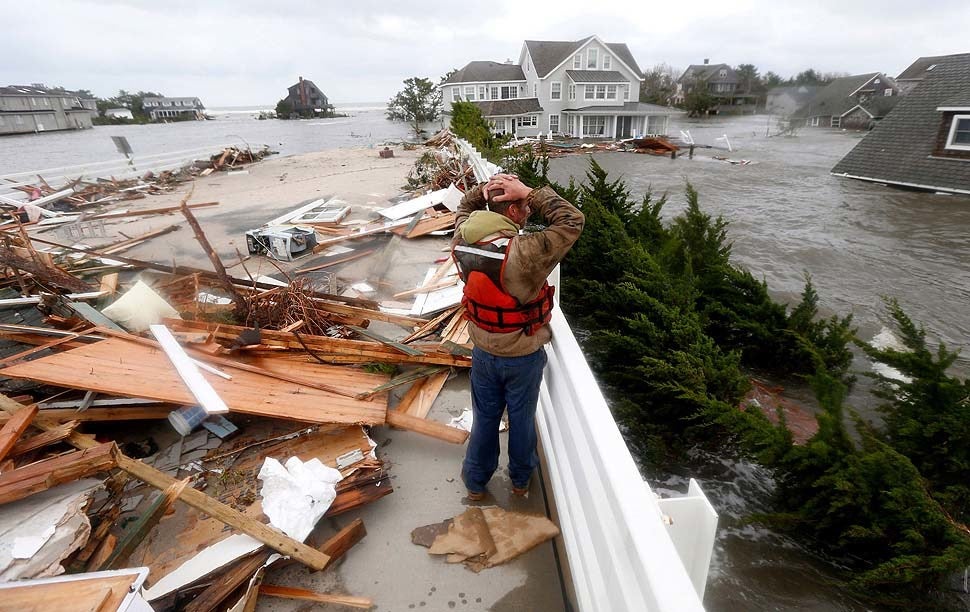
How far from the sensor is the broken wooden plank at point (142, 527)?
228 centimetres

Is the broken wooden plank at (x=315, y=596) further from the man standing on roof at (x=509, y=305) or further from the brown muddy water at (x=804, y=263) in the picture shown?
the brown muddy water at (x=804, y=263)

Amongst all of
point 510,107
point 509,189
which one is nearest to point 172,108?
point 510,107

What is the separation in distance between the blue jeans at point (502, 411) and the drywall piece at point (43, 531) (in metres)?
2.05

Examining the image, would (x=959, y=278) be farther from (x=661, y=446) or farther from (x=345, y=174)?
(x=345, y=174)

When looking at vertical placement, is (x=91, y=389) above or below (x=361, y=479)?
above

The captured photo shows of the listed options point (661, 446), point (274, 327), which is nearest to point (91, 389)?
point (274, 327)

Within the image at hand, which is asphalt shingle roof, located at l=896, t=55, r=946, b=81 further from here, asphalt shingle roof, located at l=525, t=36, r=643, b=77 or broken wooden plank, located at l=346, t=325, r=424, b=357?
broken wooden plank, located at l=346, t=325, r=424, b=357

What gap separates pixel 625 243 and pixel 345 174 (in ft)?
44.8

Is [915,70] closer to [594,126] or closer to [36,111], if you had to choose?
[594,126]

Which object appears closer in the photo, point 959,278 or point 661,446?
point 661,446

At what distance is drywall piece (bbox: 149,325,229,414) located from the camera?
297 cm

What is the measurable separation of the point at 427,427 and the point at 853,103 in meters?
70.5

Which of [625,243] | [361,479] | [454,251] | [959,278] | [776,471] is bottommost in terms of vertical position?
[959,278]

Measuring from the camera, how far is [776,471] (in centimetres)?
356
